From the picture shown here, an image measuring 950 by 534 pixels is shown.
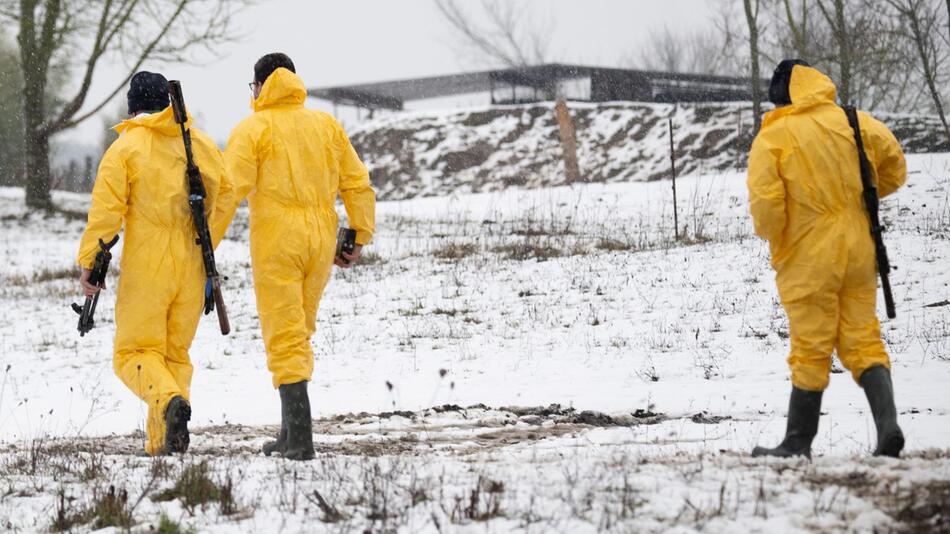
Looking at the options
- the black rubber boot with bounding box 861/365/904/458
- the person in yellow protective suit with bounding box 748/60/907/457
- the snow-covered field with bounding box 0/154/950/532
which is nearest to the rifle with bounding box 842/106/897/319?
the person in yellow protective suit with bounding box 748/60/907/457

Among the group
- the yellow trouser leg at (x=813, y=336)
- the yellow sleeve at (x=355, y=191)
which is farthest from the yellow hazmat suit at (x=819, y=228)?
the yellow sleeve at (x=355, y=191)

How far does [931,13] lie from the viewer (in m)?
20.6

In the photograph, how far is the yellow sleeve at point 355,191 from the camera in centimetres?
547

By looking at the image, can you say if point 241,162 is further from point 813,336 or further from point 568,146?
point 568,146

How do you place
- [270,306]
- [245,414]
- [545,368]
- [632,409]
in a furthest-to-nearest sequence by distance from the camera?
[545,368] < [245,414] < [632,409] < [270,306]

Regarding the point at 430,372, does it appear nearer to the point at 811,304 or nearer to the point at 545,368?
the point at 545,368

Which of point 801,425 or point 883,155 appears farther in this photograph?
point 883,155

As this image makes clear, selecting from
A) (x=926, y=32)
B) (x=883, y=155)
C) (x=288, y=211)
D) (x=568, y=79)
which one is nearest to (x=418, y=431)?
(x=288, y=211)

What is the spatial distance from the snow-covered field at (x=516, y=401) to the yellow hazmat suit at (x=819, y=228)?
0.63m

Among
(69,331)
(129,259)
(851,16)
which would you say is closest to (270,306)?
(129,259)

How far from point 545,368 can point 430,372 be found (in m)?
1.03

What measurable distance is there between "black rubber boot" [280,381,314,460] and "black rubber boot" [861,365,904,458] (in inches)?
110

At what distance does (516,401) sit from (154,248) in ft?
10.7

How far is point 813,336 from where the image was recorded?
455 cm
